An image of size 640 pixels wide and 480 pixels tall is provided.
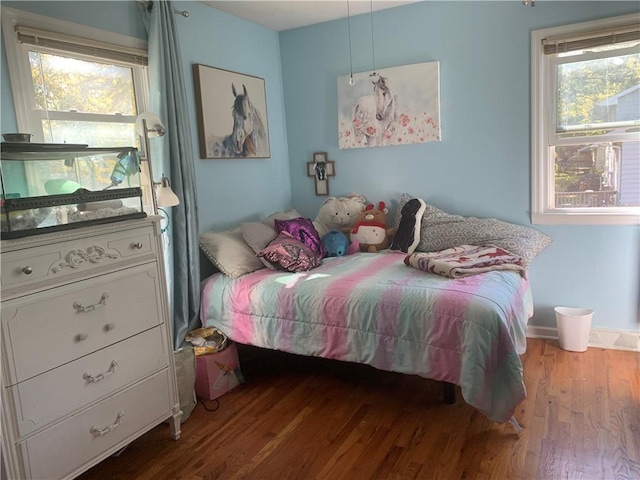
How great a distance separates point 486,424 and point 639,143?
6.49ft

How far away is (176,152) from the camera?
9.29 feet

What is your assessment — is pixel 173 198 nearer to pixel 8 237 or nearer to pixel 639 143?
pixel 8 237

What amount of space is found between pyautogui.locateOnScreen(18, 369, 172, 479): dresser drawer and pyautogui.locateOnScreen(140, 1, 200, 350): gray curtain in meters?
0.58

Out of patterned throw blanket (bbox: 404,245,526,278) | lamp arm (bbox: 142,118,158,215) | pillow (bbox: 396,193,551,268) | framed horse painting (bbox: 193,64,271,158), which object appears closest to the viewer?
lamp arm (bbox: 142,118,158,215)

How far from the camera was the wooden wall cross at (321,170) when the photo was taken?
3.93m

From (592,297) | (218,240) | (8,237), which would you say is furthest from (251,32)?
(592,297)

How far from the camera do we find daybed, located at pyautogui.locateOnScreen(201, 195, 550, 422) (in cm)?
216

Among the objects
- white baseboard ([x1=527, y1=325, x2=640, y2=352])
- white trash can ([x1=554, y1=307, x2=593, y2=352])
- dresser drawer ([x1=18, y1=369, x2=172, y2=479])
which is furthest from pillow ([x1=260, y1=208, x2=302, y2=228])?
white baseboard ([x1=527, y1=325, x2=640, y2=352])

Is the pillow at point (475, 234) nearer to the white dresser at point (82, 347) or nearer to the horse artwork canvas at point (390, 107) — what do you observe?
the horse artwork canvas at point (390, 107)

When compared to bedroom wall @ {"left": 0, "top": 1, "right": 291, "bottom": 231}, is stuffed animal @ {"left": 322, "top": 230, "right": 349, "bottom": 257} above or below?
below

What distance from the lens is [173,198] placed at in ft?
8.59

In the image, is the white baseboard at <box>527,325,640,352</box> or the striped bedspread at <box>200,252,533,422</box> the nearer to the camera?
the striped bedspread at <box>200,252,533,422</box>

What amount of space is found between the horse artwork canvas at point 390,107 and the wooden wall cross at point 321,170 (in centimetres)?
18

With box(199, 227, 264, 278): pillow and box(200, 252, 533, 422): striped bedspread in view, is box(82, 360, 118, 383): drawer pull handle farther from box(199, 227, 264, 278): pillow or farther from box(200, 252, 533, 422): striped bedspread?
box(199, 227, 264, 278): pillow
